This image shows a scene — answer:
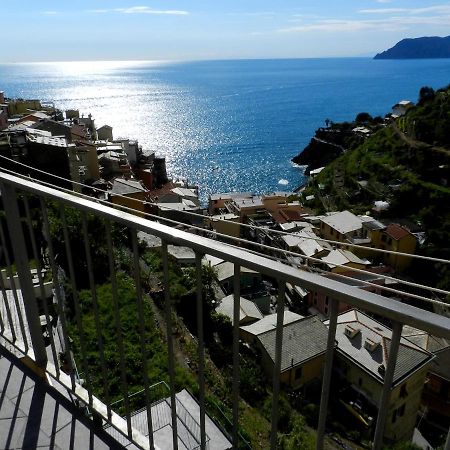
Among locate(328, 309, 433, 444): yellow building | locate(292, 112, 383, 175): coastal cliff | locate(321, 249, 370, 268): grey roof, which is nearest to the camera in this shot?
locate(328, 309, 433, 444): yellow building

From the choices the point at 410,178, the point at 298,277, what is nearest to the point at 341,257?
the point at 410,178

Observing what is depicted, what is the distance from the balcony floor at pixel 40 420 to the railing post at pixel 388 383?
113 centimetres

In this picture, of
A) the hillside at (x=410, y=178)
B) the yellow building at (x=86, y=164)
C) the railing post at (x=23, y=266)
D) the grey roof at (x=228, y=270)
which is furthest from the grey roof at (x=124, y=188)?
the railing post at (x=23, y=266)

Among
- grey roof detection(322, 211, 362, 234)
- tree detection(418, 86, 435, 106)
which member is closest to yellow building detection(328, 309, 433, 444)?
grey roof detection(322, 211, 362, 234)

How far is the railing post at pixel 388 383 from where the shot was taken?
77cm

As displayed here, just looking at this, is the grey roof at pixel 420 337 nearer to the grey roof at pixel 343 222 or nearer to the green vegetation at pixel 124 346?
the green vegetation at pixel 124 346

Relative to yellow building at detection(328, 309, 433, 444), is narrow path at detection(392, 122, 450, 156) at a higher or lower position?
lower

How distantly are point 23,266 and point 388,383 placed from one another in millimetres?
1541

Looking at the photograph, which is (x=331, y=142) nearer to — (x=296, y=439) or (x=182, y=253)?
(x=182, y=253)

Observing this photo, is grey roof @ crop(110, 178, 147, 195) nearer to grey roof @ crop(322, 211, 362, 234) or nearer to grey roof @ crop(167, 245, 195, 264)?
grey roof @ crop(167, 245, 195, 264)

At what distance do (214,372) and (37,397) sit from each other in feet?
14.9

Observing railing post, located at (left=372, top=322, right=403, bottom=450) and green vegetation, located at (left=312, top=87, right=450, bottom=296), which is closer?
railing post, located at (left=372, top=322, right=403, bottom=450)

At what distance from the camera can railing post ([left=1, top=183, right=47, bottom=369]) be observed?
168 cm

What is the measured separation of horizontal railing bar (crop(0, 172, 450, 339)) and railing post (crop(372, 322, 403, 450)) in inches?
1.4
